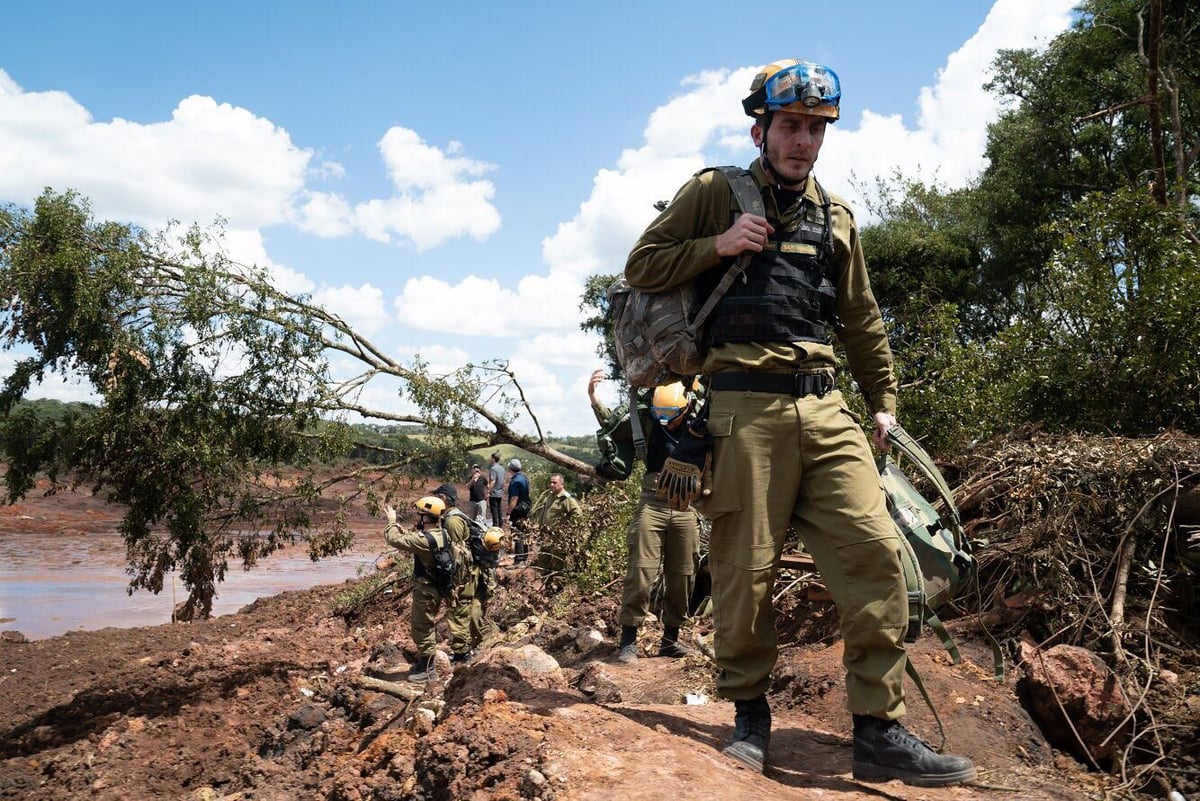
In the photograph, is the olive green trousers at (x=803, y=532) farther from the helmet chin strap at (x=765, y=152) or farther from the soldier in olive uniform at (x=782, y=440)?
the helmet chin strap at (x=765, y=152)

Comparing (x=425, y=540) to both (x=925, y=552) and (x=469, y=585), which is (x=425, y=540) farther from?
(x=925, y=552)

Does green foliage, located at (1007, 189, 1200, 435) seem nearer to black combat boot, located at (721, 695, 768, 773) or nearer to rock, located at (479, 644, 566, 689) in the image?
rock, located at (479, 644, 566, 689)

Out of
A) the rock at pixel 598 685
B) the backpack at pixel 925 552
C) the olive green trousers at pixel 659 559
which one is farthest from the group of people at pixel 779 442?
the olive green trousers at pixel 659 559

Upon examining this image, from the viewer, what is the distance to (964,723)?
11.1 feet

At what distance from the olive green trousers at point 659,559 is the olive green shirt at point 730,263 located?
8.08 ft

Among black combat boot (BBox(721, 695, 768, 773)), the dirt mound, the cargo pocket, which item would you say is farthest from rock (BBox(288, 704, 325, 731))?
the cargo pocket

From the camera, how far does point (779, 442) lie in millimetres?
2895

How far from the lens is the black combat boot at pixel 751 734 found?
9.45 feet

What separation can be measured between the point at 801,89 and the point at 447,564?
19.1 ft

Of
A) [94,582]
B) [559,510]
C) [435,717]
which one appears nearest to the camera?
[435,717]

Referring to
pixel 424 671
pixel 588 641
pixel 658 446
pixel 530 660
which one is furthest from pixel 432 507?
pixel 658 446

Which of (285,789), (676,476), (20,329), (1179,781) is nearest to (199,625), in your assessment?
(20,329)

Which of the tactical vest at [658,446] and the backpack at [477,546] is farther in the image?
the backpack at [477,546]

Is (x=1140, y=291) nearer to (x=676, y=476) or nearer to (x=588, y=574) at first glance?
(x=676, y=476)
